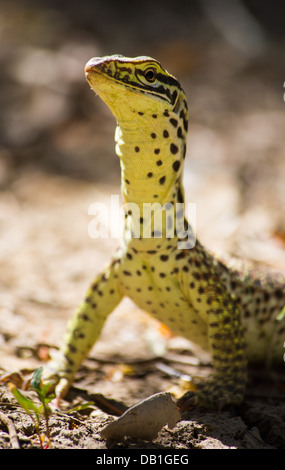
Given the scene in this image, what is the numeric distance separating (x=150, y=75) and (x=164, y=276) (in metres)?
1.44

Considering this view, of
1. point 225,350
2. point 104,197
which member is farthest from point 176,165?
point 104,197

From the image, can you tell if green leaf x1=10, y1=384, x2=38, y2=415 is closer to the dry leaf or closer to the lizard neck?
the dry leaf

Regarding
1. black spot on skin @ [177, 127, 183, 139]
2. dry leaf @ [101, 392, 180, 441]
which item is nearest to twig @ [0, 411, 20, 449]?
dry leaf @ [101, 392, 180, 441]

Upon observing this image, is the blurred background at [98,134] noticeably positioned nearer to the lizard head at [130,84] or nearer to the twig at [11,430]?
the twig at [11,430]

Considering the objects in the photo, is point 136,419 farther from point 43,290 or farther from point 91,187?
point 91,187

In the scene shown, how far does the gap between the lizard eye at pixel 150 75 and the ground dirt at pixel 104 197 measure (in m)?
2.21

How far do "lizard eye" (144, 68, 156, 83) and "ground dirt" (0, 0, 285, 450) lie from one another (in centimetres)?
221

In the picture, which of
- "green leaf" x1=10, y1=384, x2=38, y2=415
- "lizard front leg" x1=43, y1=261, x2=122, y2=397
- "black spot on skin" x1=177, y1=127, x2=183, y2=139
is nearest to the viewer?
"green leaf" x1=10, y1=384, x2=38, y2=415

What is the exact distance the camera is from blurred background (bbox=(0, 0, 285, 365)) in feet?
21.3

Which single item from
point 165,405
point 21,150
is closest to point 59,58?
point 21,150

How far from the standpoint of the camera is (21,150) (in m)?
9.53

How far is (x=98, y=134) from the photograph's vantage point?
1039 centimetres

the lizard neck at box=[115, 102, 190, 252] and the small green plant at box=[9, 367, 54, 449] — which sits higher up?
the lizard neck at box=[115, 102, 190, 252]
